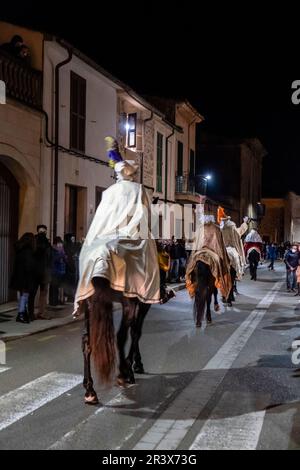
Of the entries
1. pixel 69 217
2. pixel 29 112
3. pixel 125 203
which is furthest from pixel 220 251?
pixel 69 217

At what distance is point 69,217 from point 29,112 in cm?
416

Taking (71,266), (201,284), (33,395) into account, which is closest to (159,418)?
(33,395)

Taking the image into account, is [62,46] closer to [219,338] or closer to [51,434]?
[219,338]

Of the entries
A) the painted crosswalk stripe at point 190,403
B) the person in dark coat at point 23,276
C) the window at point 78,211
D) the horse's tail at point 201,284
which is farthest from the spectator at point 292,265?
the person in dark coat at point 23,276

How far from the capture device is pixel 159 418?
5871 millimetres

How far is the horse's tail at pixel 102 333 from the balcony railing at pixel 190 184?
25765 millimetres

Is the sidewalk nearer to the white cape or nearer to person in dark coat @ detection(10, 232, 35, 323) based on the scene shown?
person in dark coat @ detection(10, 232, 35, 323)

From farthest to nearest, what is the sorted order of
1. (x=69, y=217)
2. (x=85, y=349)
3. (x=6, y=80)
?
(x=69, y=217) < (x=6, y=80) < (x=85, y=349)

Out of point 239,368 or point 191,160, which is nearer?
point 239,368

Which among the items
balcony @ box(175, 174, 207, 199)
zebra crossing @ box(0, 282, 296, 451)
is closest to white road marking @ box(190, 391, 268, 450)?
zebra crossing @ box(0, 282, 296, 451)

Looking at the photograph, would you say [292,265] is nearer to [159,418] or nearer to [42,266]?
[42,266]

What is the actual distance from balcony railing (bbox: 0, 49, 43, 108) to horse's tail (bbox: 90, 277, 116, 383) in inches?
368

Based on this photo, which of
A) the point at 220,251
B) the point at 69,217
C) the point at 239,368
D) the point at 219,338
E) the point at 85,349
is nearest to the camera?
the point at 85,349

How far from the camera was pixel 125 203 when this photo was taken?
273 inches
